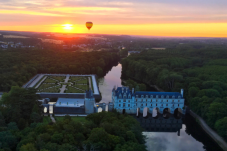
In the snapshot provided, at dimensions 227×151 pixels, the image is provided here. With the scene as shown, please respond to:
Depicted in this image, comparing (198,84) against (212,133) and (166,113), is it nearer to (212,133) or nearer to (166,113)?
(166,113)

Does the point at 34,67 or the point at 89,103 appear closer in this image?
the point at 89,103

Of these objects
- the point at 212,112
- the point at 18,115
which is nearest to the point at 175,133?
the point at 212,112

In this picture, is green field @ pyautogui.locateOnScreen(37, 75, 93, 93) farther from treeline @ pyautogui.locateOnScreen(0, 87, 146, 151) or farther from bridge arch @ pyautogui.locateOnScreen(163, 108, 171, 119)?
treeline @ pyautogui.locateOnScreen(0, 87, 146, 151)

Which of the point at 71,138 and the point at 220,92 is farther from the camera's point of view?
the point at 220,92

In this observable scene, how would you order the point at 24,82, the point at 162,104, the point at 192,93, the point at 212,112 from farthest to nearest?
the point at 24,82
the point at 192,93
the point at 162,104
the point at 212,112

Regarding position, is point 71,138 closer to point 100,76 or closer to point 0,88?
point 0,88

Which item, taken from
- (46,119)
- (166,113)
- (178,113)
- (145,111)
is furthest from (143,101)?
(46,119)

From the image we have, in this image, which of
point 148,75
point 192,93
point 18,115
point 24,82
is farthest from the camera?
point 148,75

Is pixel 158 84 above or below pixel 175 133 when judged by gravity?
above
